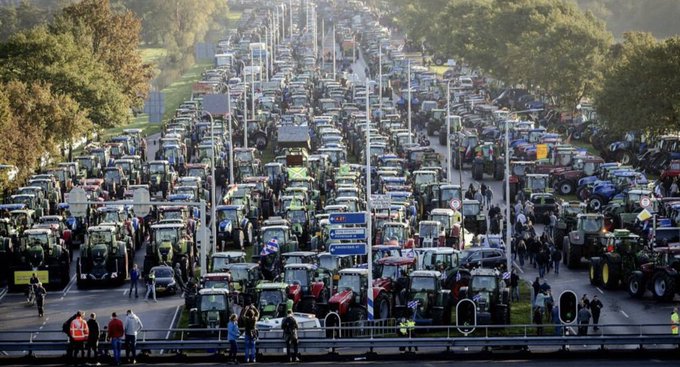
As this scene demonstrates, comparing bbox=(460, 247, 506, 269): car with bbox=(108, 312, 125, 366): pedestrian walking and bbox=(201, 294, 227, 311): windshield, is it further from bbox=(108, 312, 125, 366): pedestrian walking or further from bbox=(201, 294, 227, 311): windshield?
bbox=(108, 312, 125, 366): pedestrian walking

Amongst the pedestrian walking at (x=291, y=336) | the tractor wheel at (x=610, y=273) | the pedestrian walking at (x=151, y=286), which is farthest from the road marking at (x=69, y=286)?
the tractor wheel at (x=610, y=273)

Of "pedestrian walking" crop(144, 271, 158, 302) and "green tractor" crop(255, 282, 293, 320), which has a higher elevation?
"green tractor" crop(255, 282, 293, 320)

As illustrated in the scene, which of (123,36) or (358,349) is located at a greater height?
(123,36)

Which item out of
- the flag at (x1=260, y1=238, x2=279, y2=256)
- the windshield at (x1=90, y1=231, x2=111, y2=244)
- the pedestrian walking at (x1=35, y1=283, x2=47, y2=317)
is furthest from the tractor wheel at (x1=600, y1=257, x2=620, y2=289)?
the pedestrian walking at (x1=35, y1=283, x2=47, y2=317)

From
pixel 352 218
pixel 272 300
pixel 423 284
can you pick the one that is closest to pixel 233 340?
pixel 272 300

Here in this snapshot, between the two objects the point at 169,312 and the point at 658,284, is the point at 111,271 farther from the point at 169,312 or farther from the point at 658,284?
the point at 658,284

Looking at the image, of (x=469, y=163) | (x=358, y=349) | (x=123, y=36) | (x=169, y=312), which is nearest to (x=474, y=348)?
(x=358, y=349)
